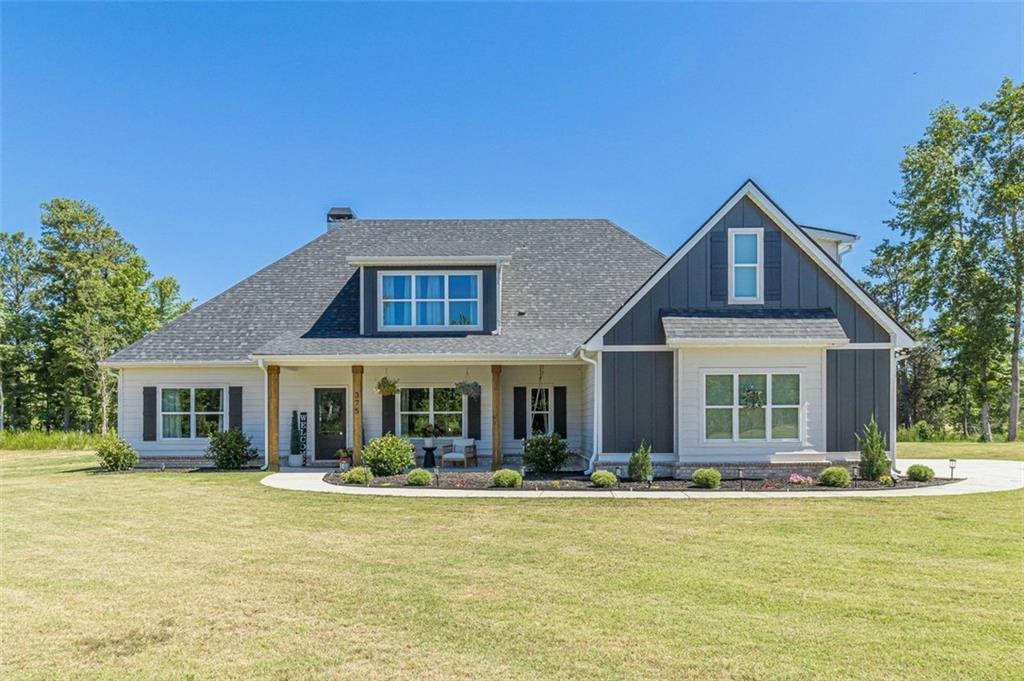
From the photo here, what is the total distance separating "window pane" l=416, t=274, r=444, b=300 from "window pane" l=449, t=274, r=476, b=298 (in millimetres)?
285

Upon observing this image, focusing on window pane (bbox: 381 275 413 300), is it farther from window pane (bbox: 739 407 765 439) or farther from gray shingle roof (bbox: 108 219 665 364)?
window pane (bbox: 739 407 765 439)

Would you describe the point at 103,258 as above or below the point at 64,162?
below

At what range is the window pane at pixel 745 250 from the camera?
15500 millimetres

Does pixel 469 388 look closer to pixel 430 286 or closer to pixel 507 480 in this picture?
pixel 430 286

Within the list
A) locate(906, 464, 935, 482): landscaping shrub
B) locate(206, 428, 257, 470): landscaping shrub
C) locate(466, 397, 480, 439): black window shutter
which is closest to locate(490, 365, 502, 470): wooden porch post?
locate(466, 397, 480, 439): black window shutter

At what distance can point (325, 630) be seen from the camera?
536cm

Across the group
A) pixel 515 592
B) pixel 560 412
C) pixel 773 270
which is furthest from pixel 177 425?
pixel 773 270

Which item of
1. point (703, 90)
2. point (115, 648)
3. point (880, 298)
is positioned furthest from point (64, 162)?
point (880, 298)

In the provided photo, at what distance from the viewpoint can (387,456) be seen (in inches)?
609

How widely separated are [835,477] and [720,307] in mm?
4412

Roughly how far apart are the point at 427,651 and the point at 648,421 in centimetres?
1097

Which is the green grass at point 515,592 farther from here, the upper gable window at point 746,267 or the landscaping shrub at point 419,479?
the upper gable window at point 746,267

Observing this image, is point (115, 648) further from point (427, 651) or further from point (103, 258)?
point (103, 258)

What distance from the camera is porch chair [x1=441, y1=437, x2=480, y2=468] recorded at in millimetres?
17688
